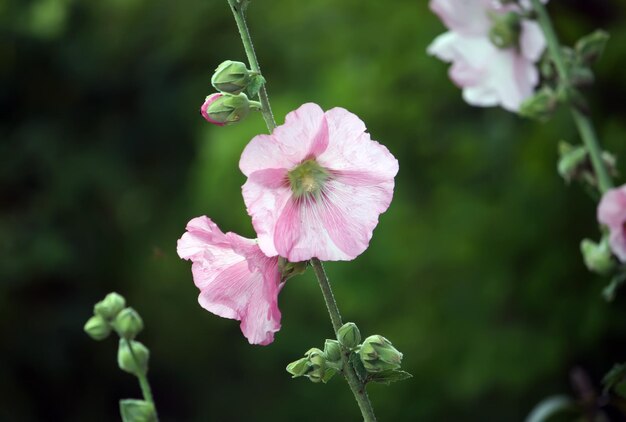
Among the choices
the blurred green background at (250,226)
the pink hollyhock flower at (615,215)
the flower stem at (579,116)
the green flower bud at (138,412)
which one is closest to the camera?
the green flower bud at (138,412)

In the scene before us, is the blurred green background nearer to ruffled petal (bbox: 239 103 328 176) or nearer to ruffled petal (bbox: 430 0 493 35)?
ruffled petal (bbox: 430 0 493 35)

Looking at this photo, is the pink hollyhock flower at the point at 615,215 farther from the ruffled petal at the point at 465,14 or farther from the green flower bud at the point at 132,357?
the green flower bud at the point at 132,357

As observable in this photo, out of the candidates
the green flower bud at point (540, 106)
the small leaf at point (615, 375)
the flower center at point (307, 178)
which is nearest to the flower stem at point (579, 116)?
the green flower bud at point (540, 106)

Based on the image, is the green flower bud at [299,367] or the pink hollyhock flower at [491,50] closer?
the green flower bud at [299,367]

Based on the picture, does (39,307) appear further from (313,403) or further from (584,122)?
(584,122)

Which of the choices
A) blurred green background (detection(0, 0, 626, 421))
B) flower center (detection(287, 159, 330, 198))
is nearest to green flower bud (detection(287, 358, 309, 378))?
flower center (detection(287, 159, 330, 198))

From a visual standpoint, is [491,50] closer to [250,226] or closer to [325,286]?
[325,286]
